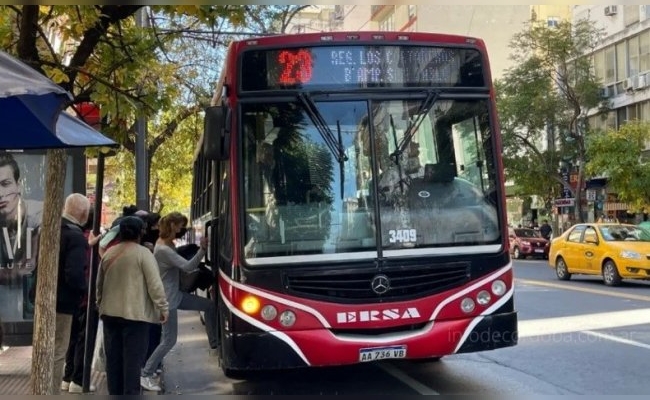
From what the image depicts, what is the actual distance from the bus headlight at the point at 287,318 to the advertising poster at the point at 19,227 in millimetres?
3906

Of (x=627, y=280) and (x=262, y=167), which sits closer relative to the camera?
(x=262, y=167)

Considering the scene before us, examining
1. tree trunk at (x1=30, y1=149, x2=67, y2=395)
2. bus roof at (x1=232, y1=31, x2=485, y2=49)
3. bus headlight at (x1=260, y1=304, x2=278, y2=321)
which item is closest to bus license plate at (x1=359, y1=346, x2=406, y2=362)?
bus headlight at (x1=260, y1=304, x2=278, y2=321)

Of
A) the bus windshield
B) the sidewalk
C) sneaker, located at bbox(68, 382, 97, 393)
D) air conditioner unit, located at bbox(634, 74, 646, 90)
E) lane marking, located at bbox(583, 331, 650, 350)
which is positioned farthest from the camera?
air conditioner unit, located at bbox(634, 74, 646, 90)

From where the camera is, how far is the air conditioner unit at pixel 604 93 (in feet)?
119

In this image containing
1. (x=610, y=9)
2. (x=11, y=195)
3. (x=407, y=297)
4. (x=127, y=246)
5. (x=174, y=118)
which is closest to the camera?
(x=127, y=246)

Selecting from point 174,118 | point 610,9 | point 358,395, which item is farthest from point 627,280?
point 610,9

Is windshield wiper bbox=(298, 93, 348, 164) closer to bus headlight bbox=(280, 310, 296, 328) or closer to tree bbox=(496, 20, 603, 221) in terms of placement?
bus headlight bbox=(280, 310, 296, 328)

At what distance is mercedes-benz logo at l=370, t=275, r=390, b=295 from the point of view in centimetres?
634

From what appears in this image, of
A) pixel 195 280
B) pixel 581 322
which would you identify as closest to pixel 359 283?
pixel 195 280

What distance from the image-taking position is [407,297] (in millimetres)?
6418

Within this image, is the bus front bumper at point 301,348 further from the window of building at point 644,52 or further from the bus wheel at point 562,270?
the window of building at point 644,52

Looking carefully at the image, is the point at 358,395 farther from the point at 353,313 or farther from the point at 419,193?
the point at 419,193

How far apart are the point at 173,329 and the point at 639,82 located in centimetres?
3177

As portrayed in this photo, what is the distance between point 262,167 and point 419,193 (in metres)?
1.44
